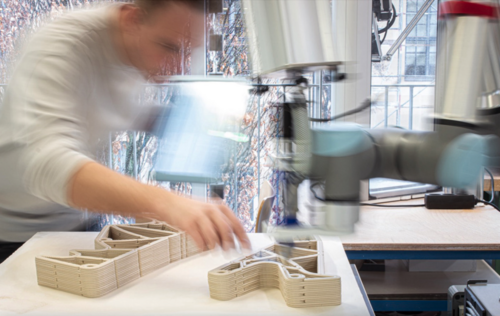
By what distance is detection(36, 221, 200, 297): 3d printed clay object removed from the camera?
1.04 meters

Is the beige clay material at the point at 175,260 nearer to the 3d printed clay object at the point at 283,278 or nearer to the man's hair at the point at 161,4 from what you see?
the 3d printed clay object at the point at 283,278

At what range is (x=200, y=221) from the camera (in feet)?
2.39

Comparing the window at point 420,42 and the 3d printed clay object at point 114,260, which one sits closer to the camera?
the window at point 420,42

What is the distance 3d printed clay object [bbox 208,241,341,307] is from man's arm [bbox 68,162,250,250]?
30 cm

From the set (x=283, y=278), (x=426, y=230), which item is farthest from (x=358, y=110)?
(x=426, y=230)

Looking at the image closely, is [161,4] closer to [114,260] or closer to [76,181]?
[76,181]

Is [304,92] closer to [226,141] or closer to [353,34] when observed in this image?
[353,34]

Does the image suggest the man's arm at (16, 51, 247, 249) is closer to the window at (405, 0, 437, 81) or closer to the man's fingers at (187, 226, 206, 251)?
the man's fingers at (187, 226, 206, 251)

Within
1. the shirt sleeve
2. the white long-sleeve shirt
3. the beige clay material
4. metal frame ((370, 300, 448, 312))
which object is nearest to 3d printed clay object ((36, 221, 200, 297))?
the beige clay material

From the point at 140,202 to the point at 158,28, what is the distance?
1.05 feet

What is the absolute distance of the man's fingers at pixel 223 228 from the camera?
29.3 inches

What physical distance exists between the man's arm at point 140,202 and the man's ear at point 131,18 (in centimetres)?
31

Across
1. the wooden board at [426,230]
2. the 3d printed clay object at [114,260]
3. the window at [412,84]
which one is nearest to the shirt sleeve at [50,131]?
the 3d printed clay object at [114,260]

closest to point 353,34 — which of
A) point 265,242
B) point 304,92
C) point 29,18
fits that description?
point 304,92
